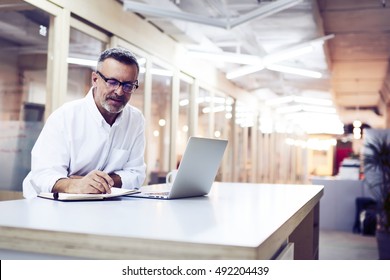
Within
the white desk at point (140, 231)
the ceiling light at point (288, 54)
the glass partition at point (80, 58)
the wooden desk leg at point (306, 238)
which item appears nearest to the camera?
the white desk at point (140, 231)

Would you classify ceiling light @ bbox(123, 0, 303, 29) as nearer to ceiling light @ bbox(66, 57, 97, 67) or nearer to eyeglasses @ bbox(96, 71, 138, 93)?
ceiling light @ bbox(66, 57, 97, 67)

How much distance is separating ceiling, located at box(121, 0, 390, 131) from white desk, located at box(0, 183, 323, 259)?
9.22 ft

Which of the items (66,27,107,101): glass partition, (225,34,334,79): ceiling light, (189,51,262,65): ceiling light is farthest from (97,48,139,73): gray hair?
(189,51,262,65): ceiling light

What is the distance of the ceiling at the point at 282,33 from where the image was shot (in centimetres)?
407

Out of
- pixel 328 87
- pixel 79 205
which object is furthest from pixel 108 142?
pixel 328 87

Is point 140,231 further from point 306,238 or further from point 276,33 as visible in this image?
point 276,33

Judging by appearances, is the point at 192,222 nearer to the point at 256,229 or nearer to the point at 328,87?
the point at 256,229

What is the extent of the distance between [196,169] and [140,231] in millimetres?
768

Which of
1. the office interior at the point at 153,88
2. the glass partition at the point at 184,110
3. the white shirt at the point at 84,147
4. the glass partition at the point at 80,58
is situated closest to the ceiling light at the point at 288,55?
the office interior at the point at 153,88

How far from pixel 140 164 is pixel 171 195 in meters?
0.56

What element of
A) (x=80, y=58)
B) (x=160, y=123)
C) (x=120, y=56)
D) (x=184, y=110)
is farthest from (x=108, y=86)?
(x=160, y=123)

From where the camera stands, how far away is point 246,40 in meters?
5.37

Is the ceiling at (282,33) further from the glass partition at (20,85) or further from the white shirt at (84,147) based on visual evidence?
the white shirt at (84,147)


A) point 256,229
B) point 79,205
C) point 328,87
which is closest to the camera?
point 256,229
